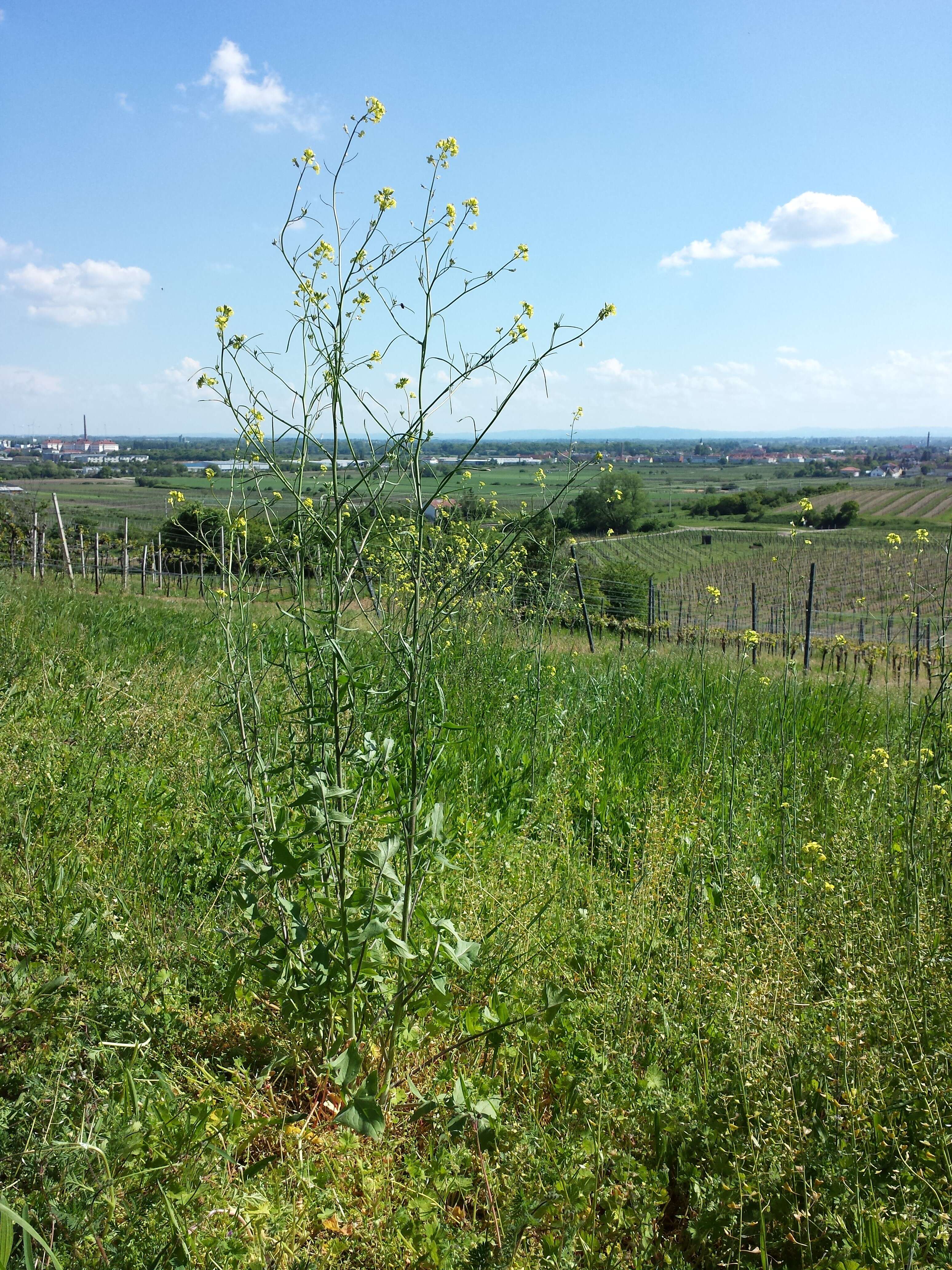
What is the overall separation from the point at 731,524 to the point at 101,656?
2784 cm

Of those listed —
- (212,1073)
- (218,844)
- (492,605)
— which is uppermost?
(492,605)

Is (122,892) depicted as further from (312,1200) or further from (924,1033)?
(924,1033)

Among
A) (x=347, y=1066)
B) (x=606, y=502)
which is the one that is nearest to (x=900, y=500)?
(x=606, y=502)

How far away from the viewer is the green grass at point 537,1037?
170 cm

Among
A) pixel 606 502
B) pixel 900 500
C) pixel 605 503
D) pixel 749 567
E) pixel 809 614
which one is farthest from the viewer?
pixel 900 500

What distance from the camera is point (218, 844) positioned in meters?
3.28

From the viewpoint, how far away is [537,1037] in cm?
217

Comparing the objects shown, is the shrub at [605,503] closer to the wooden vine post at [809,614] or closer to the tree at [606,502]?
the tree at [606,502]

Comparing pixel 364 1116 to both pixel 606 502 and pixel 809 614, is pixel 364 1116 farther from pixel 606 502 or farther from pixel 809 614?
pixel 809 614

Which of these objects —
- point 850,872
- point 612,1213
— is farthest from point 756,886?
point 612,1213

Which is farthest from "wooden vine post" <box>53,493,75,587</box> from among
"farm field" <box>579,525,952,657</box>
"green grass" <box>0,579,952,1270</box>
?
"green grass" <box>0,579,952,1270</box>

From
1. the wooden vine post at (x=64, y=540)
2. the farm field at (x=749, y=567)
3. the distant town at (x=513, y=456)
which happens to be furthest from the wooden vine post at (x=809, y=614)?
the wooden vine post at (x=64, y=540)

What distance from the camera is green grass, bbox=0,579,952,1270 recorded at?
170cm

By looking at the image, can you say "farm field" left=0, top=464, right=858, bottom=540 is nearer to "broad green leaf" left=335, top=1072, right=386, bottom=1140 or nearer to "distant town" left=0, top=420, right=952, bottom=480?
"distant town" left=0, top=420, right=952, bottom=480
